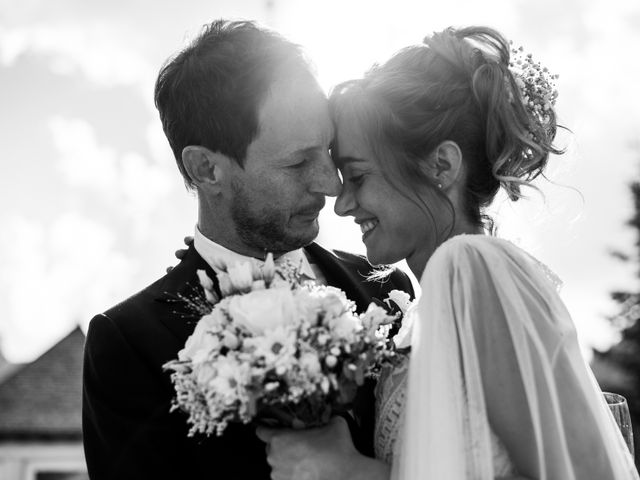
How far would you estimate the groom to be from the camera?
4.31 meters

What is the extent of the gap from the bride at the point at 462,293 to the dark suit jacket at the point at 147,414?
18.6 inches

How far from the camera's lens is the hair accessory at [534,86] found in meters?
4.46

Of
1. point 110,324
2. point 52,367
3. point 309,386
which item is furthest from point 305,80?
point 52,367

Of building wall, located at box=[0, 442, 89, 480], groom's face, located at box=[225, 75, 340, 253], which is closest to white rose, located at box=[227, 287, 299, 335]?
groom's face, located at box=[225, 75, 340, 253]

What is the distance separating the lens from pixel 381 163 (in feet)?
14.5

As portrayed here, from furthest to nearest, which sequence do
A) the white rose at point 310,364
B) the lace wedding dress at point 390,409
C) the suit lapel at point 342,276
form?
the suit lapel at point 342,276, the lace wedding dress at point 390,409, the white rose at point 310,364

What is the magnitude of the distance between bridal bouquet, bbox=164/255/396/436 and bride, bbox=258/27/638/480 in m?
0.27

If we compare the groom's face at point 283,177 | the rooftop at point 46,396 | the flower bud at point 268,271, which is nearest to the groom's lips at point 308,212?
the groom's face at point 283,177

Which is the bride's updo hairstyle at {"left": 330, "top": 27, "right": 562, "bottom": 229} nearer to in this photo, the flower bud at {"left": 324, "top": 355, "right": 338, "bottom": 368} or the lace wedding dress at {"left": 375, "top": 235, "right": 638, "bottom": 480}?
the lace wedding dress at {"left": 375, "top": 235, "right": 638, "bottom": 480}

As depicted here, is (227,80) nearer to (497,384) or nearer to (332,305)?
(332,305)

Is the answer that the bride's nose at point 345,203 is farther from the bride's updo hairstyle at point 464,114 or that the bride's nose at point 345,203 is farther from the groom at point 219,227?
the bride's updo hairstyle at point 464,114

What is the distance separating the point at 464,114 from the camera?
4336 mm

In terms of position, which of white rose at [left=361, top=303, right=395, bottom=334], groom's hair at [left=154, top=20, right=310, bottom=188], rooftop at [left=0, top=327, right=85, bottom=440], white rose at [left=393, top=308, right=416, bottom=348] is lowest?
white rose at [left=361, top=303, right=395, bottom=334]

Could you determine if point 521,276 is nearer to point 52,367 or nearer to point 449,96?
point 449,96
